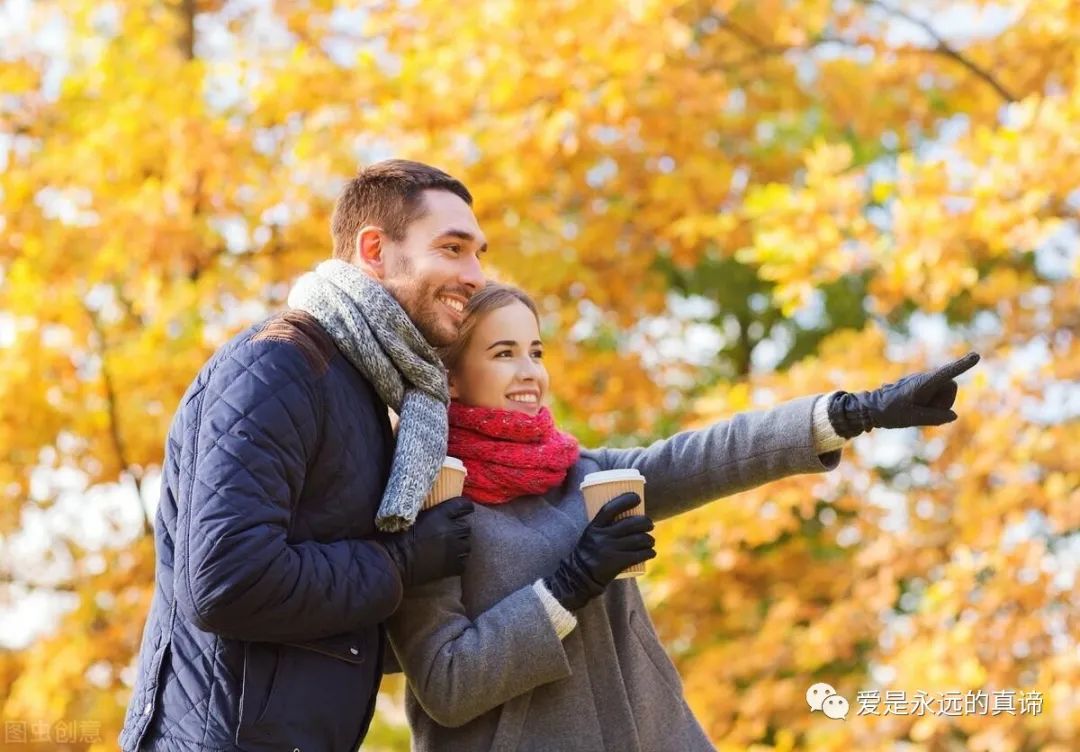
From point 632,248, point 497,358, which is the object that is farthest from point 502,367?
point 632,248

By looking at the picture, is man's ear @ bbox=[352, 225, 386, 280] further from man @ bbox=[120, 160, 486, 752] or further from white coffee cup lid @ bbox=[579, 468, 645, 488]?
white coffee cup lid @ bbox=[579, 468, 645, 488]

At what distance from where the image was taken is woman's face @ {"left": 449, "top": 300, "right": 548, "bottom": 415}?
248 centimetres

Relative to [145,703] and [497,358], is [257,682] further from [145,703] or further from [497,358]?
[497,358]

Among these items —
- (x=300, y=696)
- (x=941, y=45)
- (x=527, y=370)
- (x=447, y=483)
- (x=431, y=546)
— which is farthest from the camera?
(x=941, y=45)

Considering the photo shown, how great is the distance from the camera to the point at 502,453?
7.86 ft

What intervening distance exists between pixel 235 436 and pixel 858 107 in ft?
15.2

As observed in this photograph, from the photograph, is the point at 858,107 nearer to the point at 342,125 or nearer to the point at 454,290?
the point at 342,125

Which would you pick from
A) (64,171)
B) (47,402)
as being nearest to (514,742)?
(47,402)

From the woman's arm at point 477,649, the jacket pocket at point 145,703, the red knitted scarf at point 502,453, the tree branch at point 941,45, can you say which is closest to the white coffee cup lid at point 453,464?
the red knitted scarf at point 502,453

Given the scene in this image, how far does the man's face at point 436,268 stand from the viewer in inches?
92.0

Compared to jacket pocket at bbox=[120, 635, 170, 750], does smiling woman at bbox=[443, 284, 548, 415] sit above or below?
above

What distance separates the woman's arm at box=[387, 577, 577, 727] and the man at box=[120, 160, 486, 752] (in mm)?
94

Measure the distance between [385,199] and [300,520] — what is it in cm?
71

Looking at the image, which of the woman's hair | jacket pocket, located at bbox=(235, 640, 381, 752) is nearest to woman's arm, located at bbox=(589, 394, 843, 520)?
the woman's hair
